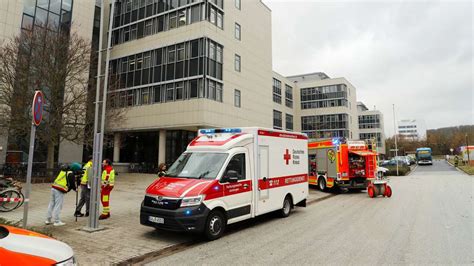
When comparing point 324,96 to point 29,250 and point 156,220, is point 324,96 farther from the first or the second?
point 29,250

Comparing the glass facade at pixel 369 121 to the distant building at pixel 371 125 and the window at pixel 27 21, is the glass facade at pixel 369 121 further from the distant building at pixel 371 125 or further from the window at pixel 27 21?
the window at pixel 27 21

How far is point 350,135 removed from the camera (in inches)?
2424

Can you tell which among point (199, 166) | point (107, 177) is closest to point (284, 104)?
point (107, 177)

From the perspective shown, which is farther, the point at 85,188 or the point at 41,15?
the point at 41,15

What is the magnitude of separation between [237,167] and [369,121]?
82.1 m

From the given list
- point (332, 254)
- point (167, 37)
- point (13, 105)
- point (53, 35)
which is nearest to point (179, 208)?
point (332, 254)

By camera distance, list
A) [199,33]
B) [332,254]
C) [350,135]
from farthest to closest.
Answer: [350,135] → [199,33] → [332,254]

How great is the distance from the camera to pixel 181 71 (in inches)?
1047

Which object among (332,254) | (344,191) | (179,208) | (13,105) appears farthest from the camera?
(344,191)

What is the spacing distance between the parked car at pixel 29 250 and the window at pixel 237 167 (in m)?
4.64

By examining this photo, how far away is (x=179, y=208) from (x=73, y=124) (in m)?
15.4

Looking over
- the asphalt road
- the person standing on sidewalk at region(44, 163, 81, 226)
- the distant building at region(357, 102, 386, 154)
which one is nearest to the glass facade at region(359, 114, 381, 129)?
the distant building at region(357, 102, 386, 154)

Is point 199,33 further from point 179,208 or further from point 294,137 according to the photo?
point 179,208

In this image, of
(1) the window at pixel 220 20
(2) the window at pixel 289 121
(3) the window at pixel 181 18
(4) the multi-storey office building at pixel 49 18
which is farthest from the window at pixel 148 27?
(2) the window at pixel 289 121
